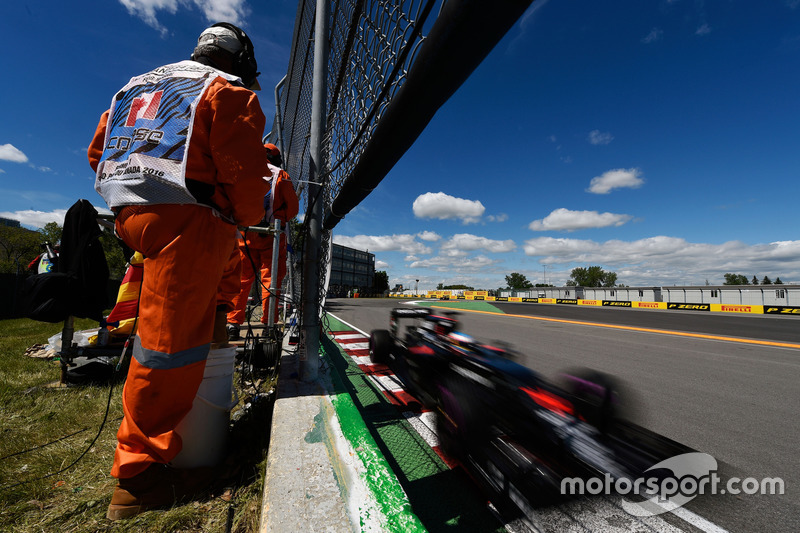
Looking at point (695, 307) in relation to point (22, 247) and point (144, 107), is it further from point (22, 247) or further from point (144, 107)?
point (22, 247)

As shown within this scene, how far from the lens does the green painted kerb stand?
0.80 m

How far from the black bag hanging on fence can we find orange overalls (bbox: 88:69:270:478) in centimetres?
74

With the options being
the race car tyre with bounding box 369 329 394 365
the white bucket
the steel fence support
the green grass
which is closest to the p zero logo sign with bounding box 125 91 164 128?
the steel fence support

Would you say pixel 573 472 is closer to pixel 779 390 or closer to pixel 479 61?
pixel 479 61

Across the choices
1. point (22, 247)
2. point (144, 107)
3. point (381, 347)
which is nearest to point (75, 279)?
point (144, 107)

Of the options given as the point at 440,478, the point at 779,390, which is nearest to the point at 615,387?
the point at 440,478

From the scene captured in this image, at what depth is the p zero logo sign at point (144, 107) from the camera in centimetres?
126

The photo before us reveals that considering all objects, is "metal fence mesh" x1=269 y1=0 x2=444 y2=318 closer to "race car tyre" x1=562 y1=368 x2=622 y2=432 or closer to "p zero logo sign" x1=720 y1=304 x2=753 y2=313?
"race car tyre" x1=562 y1=368 x2=622 y2=432

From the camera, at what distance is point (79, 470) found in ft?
Answer: 4.50

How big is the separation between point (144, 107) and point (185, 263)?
0.72 meters

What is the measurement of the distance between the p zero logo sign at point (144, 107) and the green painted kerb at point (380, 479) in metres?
1.52

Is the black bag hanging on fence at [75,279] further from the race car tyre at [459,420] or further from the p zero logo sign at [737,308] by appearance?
the p zero logo sign at [737,308]

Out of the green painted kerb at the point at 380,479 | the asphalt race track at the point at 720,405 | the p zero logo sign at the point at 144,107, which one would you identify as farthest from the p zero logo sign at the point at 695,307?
the p zero logo sign at the point at 144,107

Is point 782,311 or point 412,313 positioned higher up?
point 412,313
